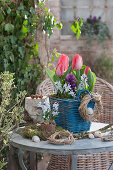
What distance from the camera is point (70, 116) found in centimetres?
168

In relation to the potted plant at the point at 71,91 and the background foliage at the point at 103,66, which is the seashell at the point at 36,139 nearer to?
the potted plant at the point at 71,91

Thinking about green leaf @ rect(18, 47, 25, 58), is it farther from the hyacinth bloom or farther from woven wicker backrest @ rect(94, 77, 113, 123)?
the hyacinth bloom

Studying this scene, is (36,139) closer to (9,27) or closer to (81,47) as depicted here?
(9,27)

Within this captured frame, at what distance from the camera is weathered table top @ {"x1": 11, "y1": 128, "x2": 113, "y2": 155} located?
150cm

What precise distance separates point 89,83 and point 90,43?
160 inches

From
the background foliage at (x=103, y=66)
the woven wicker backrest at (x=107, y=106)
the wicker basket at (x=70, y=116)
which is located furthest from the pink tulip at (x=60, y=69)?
the background foliage at (x=103, y=66)

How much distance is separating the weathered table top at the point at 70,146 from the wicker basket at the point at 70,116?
10cm

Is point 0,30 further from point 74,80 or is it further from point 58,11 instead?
point 58,11

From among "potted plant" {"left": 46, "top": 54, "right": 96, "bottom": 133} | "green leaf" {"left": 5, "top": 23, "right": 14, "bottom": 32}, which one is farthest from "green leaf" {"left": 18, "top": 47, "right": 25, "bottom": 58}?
"potted plant" {"left": 46, "top": 54, "right": 96, "bottom": 133}

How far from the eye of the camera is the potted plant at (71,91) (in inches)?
65.6

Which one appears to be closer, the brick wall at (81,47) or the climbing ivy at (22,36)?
the climbing ivy at (22,36)

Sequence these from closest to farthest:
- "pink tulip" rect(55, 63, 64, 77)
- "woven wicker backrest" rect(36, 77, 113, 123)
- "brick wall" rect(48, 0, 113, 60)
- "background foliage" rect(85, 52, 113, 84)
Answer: "pink tulip" rect(55, 63, 64, 77), "woven wicker backrest" rect(36, 77, 113, 123), "background foliage" rect(85, 52, 113, 84), "brick wall" rect(48, 0, 113, 60)

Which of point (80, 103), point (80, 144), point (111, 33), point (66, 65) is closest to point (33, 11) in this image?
point (66, 65)

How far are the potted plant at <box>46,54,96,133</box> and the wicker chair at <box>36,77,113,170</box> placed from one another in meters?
0.16
